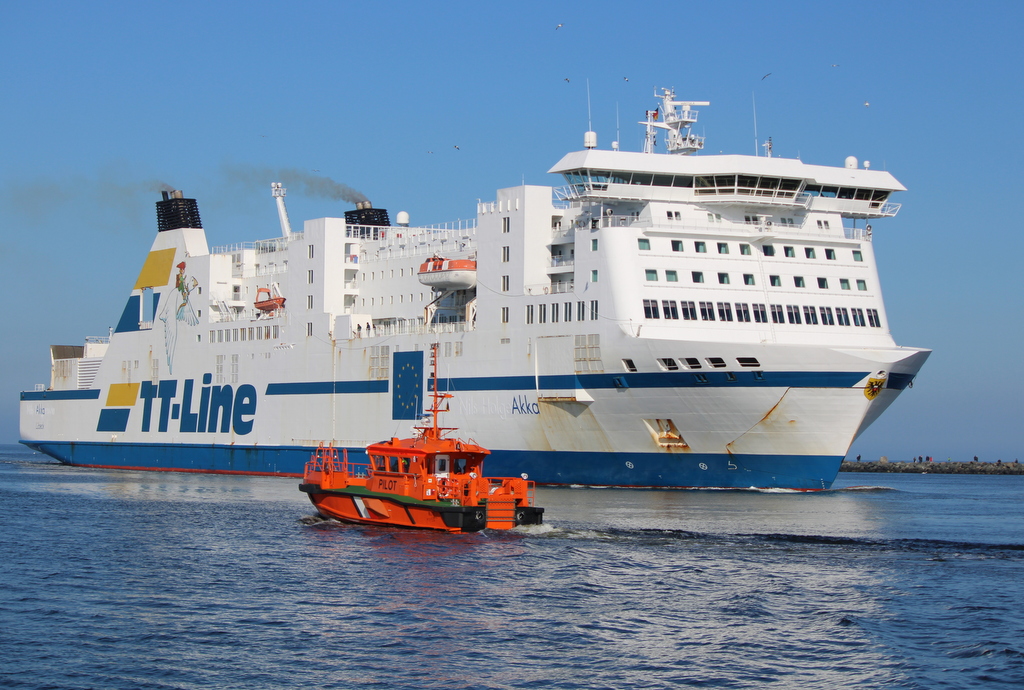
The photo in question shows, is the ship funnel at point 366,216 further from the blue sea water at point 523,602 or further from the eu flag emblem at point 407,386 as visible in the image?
the blue sea water at point 523,602

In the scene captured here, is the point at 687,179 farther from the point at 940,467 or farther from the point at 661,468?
the point at 940,467

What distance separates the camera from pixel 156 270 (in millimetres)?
60719

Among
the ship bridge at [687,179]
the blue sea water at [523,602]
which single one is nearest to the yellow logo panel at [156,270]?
the ship bridge at [687,179]

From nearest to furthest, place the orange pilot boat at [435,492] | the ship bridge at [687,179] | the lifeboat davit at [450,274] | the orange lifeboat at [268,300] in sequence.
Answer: the orange pilot boat at [435,492] → the ship bridge at [687,179] → the lifeboat davit at [450,274] → the orange lifeboat at [268,300]

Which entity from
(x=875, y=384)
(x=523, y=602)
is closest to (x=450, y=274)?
(x=875, y=384)

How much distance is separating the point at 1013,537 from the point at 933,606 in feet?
34.4

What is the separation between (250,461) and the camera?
53.4m

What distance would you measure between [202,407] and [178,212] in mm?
10321

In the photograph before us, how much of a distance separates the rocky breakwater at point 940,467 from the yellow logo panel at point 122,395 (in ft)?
146

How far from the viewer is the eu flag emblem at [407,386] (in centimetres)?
4562

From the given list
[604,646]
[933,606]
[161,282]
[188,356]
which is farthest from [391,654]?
[161,282]

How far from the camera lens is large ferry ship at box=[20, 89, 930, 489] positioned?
36844 millimetres

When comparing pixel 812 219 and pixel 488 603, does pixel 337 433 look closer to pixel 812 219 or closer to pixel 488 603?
pixel 812 219

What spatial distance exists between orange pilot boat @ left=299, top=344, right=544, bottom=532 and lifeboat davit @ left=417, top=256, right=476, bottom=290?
647 inches
